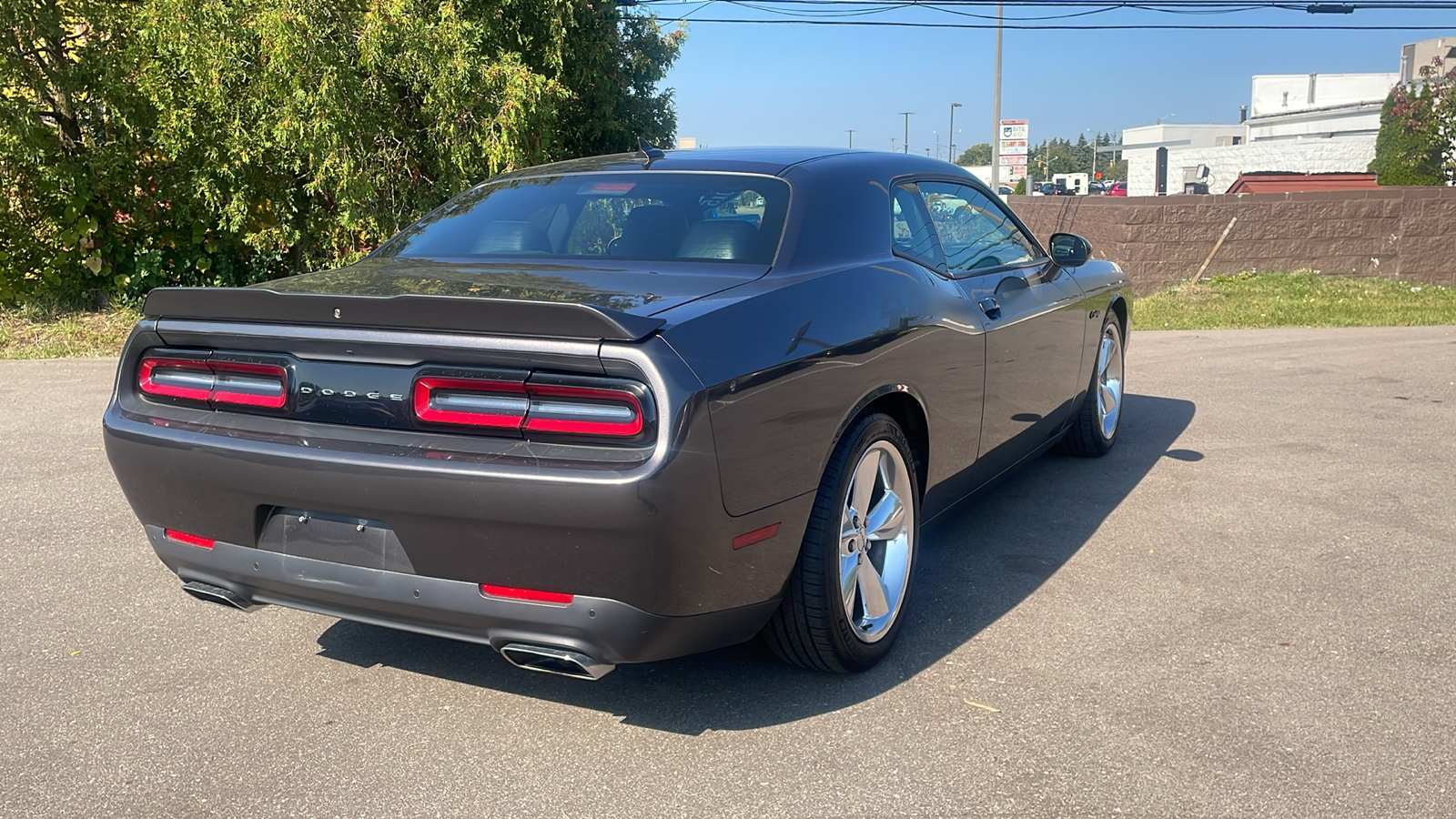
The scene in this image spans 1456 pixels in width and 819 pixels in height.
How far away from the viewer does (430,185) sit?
13.4 metres

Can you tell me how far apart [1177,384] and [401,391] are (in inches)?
291

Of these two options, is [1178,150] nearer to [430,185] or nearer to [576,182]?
[430,185]

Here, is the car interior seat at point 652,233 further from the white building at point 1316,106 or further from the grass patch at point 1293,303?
the white building at point 1316,106

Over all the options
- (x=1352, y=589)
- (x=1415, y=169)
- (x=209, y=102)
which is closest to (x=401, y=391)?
(x=1352, y=589)

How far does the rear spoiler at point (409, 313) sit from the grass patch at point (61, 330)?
9004mm

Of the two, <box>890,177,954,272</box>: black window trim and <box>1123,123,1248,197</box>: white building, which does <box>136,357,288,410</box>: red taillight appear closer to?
<box>890,177,954,272</box>: black window trim

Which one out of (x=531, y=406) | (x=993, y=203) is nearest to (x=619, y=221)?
(x=531, y=406)

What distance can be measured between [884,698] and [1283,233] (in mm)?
16889

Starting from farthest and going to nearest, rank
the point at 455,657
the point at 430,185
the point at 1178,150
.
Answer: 1. the point at 1178,150
2. the point at 430,185
3. the point at 455,657

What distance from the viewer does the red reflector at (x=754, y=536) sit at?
289cm

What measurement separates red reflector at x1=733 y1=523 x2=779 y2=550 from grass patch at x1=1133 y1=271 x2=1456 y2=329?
38.9 ft

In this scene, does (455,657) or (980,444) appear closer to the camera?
(455,657)

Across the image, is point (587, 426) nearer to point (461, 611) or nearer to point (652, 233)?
point (461, 611)

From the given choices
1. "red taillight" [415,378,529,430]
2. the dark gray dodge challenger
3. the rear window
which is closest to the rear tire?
the dark gray dodge challenger
